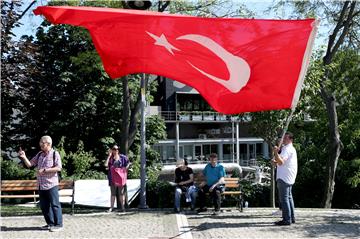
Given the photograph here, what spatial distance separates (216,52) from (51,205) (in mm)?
4258

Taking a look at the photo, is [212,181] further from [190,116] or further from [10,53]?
[190,116]

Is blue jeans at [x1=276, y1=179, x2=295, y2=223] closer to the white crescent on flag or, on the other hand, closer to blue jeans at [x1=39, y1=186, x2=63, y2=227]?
the white crescent on flag

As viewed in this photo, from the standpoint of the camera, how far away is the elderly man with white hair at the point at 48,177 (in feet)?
31.1

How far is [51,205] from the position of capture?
9.55m

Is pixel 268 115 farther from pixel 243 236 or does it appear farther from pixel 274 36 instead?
pixel 274 36

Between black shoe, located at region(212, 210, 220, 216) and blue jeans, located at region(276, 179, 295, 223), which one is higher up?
blue jeans, located at region(276, 179, 295, 223)

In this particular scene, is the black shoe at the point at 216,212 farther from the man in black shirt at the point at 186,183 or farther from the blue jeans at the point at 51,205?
the blue jeans at the point at 51,205

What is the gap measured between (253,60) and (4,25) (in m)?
10.1

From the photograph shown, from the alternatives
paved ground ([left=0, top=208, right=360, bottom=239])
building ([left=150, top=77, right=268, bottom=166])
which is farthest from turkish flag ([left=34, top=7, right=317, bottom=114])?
building ([left=150, top=77, right=268, bottom=166])

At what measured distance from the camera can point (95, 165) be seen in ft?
86.0

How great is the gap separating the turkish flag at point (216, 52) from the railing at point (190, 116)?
150 feet

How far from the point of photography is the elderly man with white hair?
9.48 meters

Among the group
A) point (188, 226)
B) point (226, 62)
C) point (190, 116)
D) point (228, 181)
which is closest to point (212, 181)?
point (228, 181)

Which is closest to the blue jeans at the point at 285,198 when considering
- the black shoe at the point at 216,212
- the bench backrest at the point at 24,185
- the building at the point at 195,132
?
the black shoe at the point at 216,212
